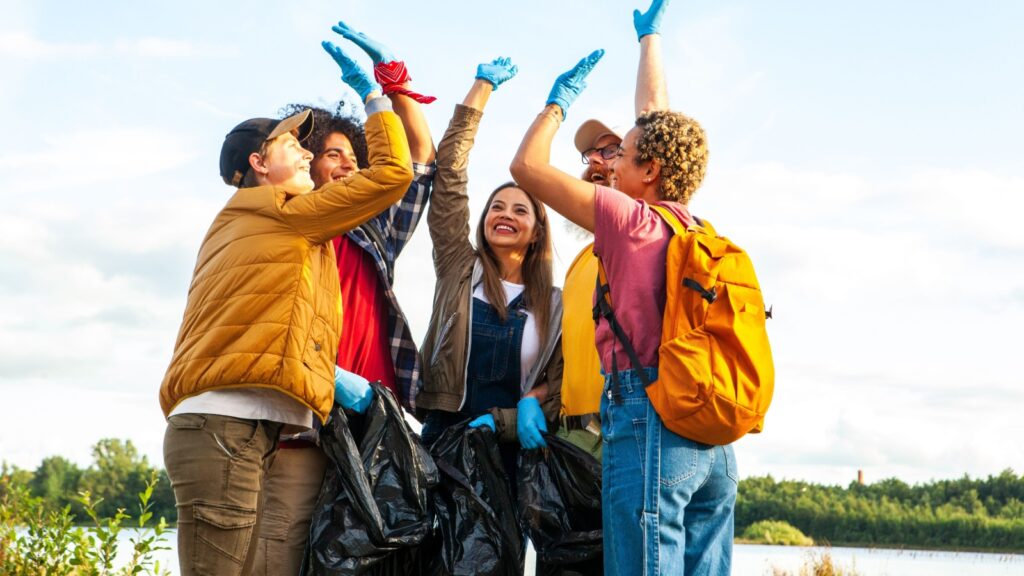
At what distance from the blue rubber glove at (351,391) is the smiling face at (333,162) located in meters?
0.72

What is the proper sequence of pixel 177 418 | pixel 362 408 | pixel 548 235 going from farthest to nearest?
pixel 548 235
pixel 362 408
pixel 177 418

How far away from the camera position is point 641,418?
250 cm

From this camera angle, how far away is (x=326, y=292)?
2820 mm

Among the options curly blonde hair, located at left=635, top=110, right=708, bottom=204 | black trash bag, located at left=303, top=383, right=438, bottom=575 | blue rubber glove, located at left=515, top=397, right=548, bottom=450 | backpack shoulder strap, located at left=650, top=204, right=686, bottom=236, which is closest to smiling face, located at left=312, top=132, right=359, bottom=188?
black trash bag, located at left=303, top=383, right=438, bottom=575

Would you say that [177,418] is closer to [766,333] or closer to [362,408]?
[362,408]

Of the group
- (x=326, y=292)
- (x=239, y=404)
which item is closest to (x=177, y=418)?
(x=239, y=404)

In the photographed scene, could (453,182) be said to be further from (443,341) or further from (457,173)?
(443,341)

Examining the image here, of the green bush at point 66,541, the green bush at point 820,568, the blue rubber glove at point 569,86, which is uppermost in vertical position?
the blue rubber glove at point 569,86

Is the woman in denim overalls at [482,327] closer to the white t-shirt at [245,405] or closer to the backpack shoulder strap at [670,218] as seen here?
the white t-shirt at [245,405]

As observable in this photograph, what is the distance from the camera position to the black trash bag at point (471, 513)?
3180 millimetres

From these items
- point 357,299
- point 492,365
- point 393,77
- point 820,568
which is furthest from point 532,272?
point 820,568

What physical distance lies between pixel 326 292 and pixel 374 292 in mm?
467

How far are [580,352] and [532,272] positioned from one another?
2.07 ft

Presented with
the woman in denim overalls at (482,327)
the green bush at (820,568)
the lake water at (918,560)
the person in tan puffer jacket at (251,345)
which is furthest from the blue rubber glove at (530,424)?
the lake water at (918,560)
